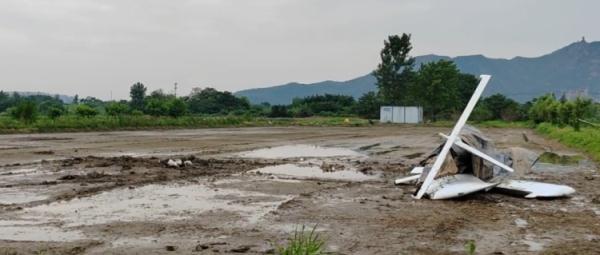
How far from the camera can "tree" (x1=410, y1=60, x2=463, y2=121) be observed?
7256 cm

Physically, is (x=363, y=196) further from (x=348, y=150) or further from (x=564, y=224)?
(x=348, y=150)

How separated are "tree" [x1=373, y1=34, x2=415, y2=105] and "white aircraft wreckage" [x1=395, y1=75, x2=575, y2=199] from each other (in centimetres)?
6759

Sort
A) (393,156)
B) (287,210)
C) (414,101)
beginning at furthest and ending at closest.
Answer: (414,101) → (393,156) → (287,210)

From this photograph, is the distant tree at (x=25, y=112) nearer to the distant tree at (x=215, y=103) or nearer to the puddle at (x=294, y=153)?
the puddle at (x=294, y=153)

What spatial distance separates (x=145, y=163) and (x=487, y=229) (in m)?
10.3

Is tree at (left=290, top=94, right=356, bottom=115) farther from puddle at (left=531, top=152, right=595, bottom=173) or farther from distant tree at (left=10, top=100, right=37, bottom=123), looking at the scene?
puddle at (left=531, top=152, right=595, bottom=173)

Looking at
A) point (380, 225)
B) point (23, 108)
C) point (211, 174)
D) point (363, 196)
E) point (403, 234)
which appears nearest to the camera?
point (403, 234)

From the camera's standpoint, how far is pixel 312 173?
1470 cm

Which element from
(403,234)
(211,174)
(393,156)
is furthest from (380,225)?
(393,156)

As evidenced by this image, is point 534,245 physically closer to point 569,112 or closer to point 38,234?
point 38,234

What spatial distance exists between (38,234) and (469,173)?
24.4 feet

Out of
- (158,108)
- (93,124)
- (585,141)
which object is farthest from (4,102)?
(585,141)

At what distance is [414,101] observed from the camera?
76188mm

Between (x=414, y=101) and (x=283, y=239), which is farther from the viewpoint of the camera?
(x=414, y=101)
